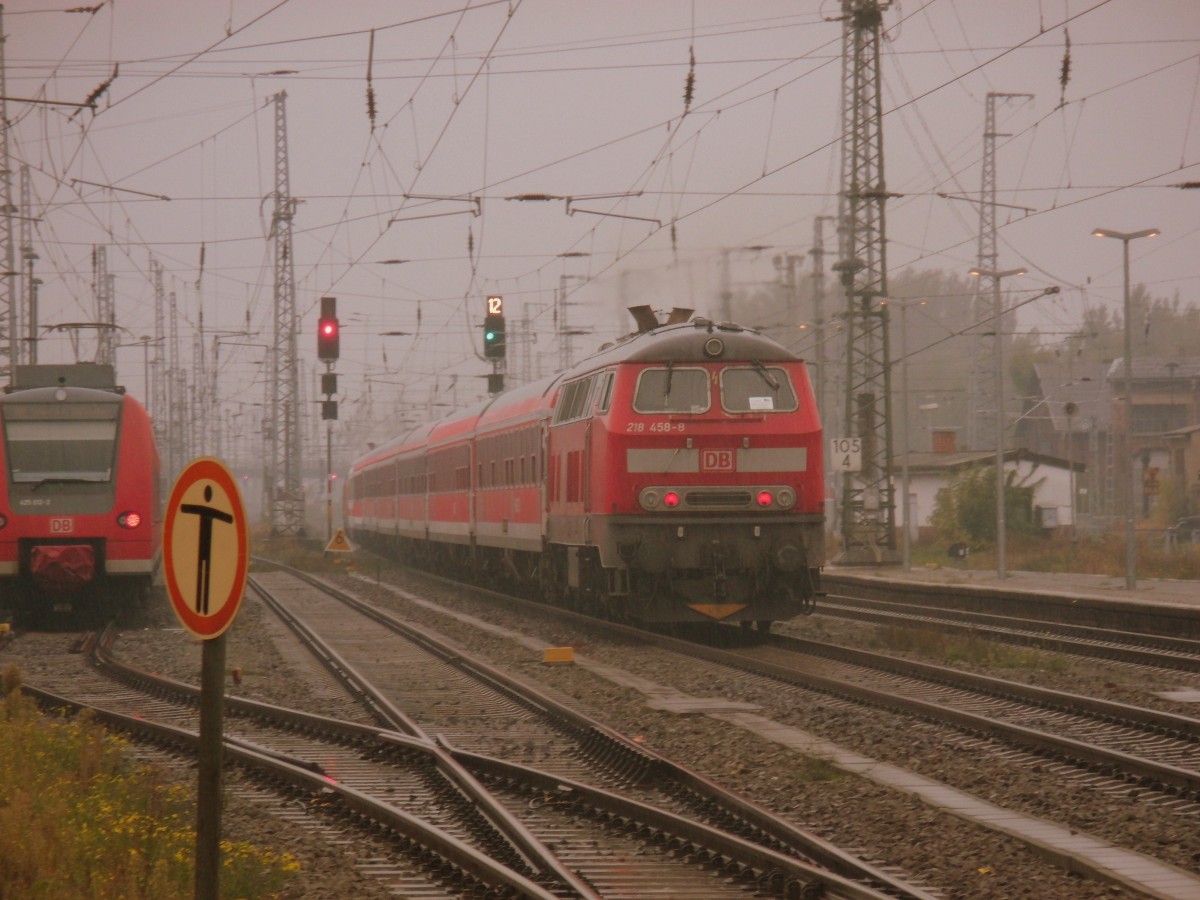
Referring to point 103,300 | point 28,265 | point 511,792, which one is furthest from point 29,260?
point 511,792

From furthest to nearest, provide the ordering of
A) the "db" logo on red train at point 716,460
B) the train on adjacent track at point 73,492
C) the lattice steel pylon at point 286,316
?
the lattice steel pylon at point 286,316
the train on adjacent track at point 73,492
the "db" logo on red train at point 716,460

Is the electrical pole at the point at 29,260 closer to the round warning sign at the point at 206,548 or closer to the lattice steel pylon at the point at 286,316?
the lattice steel pylon at the point at 286,316

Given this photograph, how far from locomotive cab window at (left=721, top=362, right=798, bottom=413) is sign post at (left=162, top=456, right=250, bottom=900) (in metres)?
13.0

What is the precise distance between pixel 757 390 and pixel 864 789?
9332mm

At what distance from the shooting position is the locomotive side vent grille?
1755 cm

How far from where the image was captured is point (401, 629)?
2083 cm

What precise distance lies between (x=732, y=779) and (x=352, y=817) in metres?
2.49

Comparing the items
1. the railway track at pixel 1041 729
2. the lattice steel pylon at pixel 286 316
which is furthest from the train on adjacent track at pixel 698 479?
the lattice steel pylon at pixel 286 316

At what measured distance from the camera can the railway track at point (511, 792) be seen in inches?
277

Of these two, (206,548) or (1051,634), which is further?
(1051,634)

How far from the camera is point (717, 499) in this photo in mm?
17578

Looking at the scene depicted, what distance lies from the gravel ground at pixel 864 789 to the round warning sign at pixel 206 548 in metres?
2.20

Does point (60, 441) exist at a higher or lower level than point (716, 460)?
higher

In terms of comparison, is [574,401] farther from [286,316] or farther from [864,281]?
[286,316]
